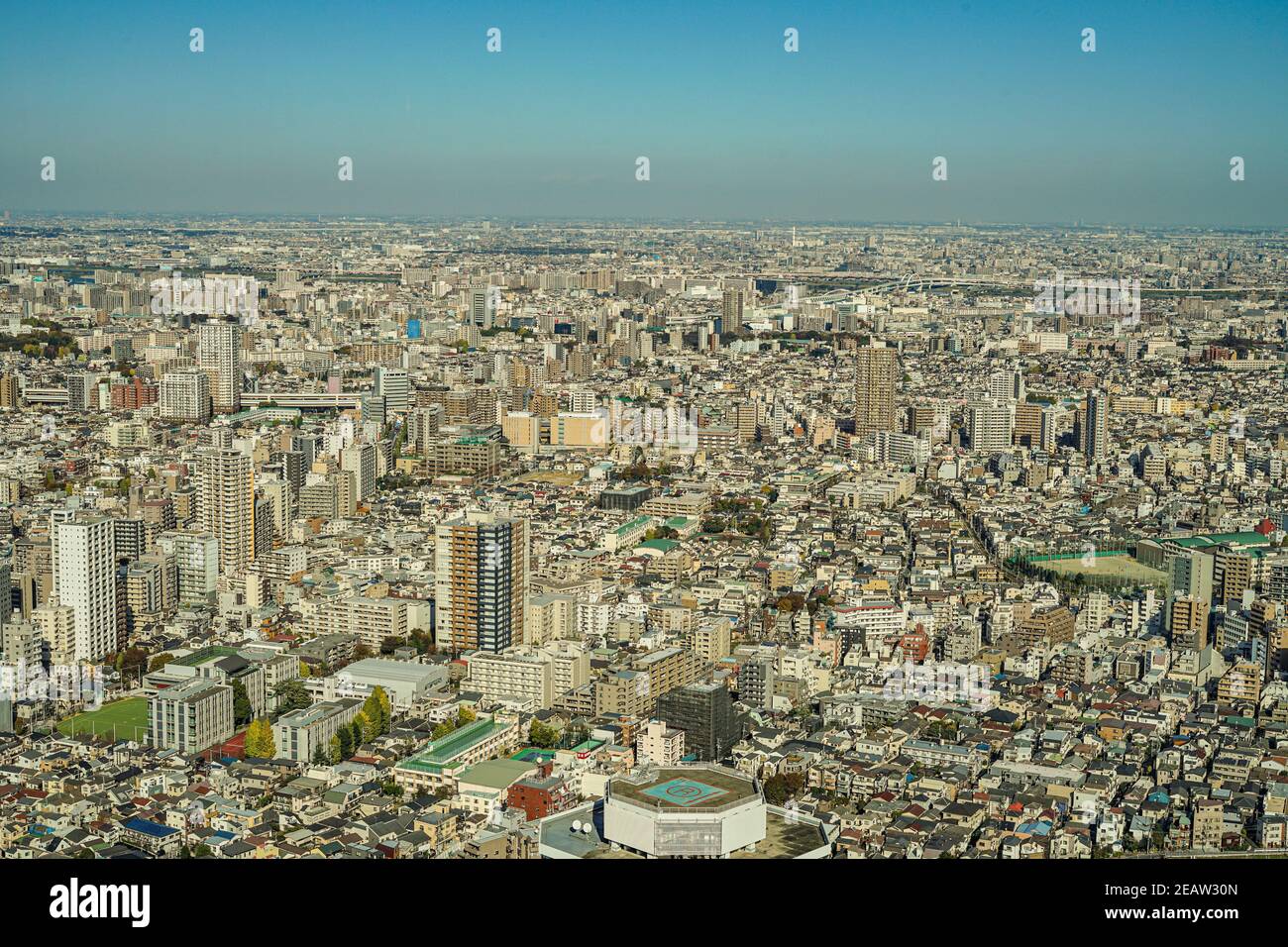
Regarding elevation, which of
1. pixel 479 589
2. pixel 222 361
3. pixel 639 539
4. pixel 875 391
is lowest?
pixel 639 539

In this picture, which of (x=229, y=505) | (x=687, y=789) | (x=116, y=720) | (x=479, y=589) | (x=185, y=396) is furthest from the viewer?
(x=185, y=396)

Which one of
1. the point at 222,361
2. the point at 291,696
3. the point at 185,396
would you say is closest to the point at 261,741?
the point at 291,696

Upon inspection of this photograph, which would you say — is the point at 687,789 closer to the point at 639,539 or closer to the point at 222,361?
the point at 639,539

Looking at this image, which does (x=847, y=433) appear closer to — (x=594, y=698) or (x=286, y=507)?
(x=286, y=507)

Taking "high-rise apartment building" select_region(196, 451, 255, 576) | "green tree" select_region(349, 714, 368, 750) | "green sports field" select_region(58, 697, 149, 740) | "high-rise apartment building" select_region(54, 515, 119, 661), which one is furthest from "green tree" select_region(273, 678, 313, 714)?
"high-rise apartment building" select_region(196, 451, 255, 576)

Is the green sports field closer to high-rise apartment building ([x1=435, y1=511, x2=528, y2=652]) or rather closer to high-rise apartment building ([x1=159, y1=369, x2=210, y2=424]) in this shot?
high-rise apartment building ([x1=435, y1=511, x2=528, y2=652])

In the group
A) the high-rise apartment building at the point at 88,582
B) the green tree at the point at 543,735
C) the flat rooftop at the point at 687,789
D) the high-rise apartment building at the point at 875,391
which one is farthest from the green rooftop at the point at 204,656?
the high-rise apartment building at the point at 875,391
